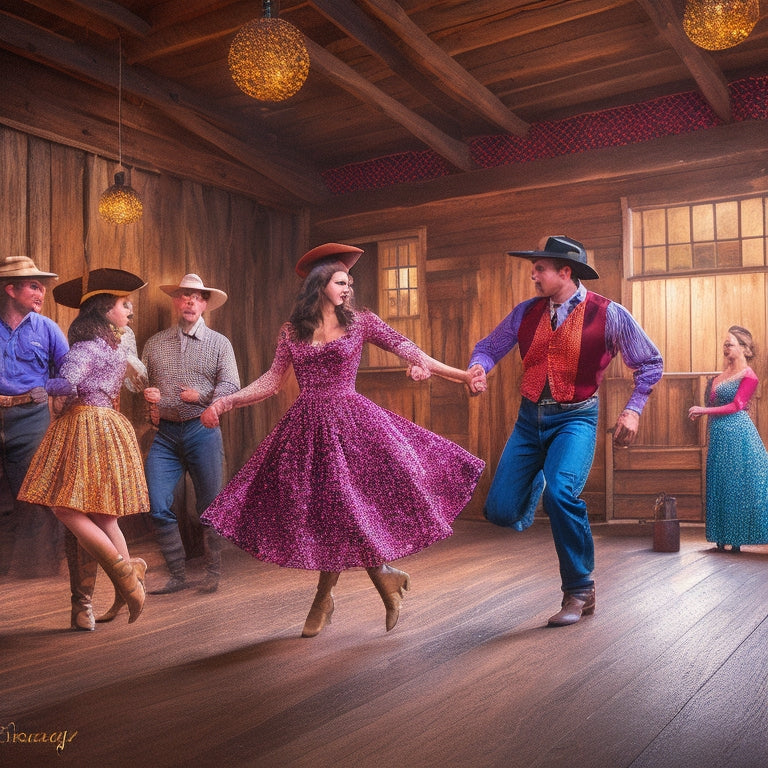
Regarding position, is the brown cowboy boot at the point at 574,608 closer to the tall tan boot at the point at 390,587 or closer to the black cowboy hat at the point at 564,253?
the tall tan boot at the point at 390,587

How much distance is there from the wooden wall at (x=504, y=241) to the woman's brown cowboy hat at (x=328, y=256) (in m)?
3.72

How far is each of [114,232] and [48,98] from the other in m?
1.01

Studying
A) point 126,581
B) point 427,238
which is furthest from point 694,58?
point 126,581

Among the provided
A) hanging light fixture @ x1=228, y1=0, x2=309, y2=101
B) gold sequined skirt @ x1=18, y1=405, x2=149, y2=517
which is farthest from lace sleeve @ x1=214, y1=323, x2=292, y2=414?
hanging light fixture @ x1=228, y1=0, x2=309, y2=101

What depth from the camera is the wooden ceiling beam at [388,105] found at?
5591 millimetres

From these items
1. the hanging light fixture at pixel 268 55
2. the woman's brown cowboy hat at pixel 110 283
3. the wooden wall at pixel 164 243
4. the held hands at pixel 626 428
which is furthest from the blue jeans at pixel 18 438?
the held hands at pixel 626 428

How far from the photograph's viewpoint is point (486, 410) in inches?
300

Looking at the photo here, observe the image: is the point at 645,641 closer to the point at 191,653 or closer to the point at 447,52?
the point at 191,653

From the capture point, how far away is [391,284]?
8383 millimetres

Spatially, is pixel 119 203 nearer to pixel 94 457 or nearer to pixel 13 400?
pixel 13 400

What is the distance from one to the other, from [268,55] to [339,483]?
77.7 inches

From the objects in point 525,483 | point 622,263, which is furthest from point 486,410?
point 525,483

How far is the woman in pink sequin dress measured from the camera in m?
3.41

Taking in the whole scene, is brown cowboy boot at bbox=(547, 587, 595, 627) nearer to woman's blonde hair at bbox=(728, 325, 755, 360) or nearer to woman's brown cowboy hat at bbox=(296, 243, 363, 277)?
woman's brown cowboy hat at bbox=(296, 243, 363, 277)
